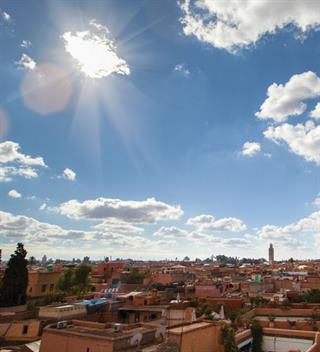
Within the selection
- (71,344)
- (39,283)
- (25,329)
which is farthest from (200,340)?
(39,283)

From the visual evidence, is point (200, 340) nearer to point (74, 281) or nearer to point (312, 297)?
point (312, 297)

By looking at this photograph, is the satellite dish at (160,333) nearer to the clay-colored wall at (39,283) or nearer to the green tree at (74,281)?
the green tree at (74,281)

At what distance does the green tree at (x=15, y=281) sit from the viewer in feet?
108

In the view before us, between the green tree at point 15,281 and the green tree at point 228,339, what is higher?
the green tree at point 15,281

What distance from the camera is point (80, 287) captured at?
45.6 metres

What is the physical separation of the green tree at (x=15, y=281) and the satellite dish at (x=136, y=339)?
66.9 ft

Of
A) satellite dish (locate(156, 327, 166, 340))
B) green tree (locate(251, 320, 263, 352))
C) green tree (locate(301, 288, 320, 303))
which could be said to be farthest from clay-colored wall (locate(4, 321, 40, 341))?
green tree (locate(301, 288, 320, 303))

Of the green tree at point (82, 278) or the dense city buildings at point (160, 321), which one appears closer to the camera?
the dense city buildings at point (160, 321)

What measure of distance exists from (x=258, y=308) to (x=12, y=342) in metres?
16.5

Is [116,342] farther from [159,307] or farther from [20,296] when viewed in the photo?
[20,296]

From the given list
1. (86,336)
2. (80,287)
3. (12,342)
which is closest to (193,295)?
(80,287)

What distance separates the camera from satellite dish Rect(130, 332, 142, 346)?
51.8ft

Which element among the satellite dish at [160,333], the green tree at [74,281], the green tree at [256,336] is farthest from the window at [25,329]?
the green tree at [74,281]

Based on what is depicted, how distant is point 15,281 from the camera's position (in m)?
33.4
